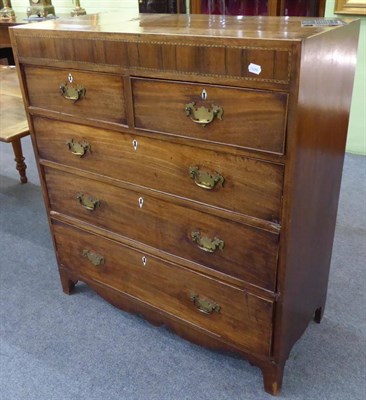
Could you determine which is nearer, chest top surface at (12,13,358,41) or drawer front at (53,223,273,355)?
chest top surface at (12,13,358,41)

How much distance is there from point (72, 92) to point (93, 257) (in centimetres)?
60

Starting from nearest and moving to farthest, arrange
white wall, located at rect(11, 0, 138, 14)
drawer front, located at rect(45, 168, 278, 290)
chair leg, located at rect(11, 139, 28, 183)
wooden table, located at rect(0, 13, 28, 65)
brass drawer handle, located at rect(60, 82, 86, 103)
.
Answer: drawer front, located at rect(45, 168, 278, 290)
brass drawer handle, located at rect(60, 82, 86, 103)
chair leg, located at rect(11, 139, 28, 183)
wooden table, located at rect(0, 13, 28, 65)
white wall, located at rect(11, 0, 138, 14)

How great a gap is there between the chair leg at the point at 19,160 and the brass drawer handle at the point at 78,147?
1.33 metres

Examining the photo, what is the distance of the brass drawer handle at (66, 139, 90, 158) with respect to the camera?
146cm

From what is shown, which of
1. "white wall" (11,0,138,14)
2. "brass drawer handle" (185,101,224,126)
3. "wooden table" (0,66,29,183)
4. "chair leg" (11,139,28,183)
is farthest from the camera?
"white wall" (11,0,138,14)

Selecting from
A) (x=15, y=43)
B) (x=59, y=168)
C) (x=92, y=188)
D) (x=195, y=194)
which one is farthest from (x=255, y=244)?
(x=15, y=43)

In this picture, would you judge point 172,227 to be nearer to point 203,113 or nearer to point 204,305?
point 204,305

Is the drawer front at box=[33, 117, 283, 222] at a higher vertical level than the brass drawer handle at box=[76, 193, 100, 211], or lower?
higher

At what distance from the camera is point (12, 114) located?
2.05 m

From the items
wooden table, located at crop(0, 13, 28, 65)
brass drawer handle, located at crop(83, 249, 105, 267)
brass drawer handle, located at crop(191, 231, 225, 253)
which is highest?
wooden table, located at crop(0, 13, 28, 65)

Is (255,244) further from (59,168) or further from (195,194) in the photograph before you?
(59,168)

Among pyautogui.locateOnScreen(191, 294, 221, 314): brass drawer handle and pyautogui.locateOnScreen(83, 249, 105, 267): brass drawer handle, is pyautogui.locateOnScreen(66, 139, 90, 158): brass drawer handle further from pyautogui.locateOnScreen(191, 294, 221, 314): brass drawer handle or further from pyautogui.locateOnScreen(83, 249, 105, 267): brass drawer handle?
pyautogui.locateOnScreen(191, 294, 221, 314): brass drawer handle

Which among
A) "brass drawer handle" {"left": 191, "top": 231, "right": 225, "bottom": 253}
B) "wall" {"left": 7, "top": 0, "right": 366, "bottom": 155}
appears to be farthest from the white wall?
"brass drawer handle" {"left": 191, "top": 231, "right": 225, "bottom": 253}

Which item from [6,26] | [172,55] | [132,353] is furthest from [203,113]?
[6,26]
